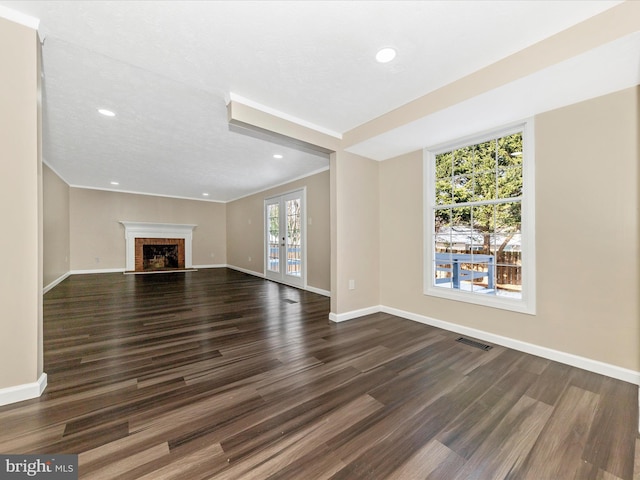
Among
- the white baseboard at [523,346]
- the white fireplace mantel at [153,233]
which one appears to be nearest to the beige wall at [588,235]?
the white baseboard at [523,346]

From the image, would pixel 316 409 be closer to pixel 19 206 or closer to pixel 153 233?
pixel 19 206

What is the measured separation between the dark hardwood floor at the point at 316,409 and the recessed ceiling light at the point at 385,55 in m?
2.43

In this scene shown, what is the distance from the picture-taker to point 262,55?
192 cm

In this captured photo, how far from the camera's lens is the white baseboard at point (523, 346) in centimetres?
200

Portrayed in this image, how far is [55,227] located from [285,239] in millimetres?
4819

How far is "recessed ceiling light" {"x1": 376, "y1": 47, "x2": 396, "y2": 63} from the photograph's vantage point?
1.87 metres

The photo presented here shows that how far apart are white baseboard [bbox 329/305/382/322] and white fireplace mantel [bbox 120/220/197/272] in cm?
695

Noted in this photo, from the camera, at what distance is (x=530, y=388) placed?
189 cm

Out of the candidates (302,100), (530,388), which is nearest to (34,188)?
(302,100)

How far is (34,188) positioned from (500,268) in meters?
3.94

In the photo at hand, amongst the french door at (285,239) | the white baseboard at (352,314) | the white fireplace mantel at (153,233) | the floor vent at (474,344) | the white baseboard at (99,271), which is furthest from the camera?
the white fireplace mantel at (153,233)

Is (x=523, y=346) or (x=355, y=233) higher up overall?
(x=355, y=233)

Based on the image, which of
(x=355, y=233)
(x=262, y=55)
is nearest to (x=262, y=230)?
(x=355, y=233)

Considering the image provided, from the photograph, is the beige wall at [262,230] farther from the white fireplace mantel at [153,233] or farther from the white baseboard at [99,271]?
the white baseboard at [99,271]
